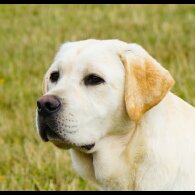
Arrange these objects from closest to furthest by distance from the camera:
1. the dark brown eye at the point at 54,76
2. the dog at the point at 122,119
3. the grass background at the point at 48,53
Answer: the dog at the point at 122,119, the dark brown eye at the point at 54,76, the grass background at the point at 48,53

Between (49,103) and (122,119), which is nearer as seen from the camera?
(49,103)

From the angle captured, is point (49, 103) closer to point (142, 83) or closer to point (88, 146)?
point (88, 146)

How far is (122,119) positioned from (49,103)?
0.43m

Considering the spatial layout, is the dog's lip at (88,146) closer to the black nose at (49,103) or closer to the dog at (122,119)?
the dog at (122,119)

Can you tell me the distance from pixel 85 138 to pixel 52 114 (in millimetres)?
225

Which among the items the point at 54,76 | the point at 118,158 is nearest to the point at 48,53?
the point at 54,76

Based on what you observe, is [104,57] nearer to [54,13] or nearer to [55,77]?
[55,77]

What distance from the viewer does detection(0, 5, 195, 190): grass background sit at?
21.0ft

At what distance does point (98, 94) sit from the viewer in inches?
171

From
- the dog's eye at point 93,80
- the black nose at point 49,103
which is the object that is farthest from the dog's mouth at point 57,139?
the dog's eye at point 93,80

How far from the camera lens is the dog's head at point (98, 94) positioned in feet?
13.9

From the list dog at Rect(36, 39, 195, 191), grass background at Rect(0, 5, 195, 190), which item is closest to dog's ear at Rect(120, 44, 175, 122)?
dog at Rect(36, 39, 195, 191)

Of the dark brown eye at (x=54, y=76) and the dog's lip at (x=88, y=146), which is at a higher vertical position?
the dark brown eye at (x=54, y=76)
